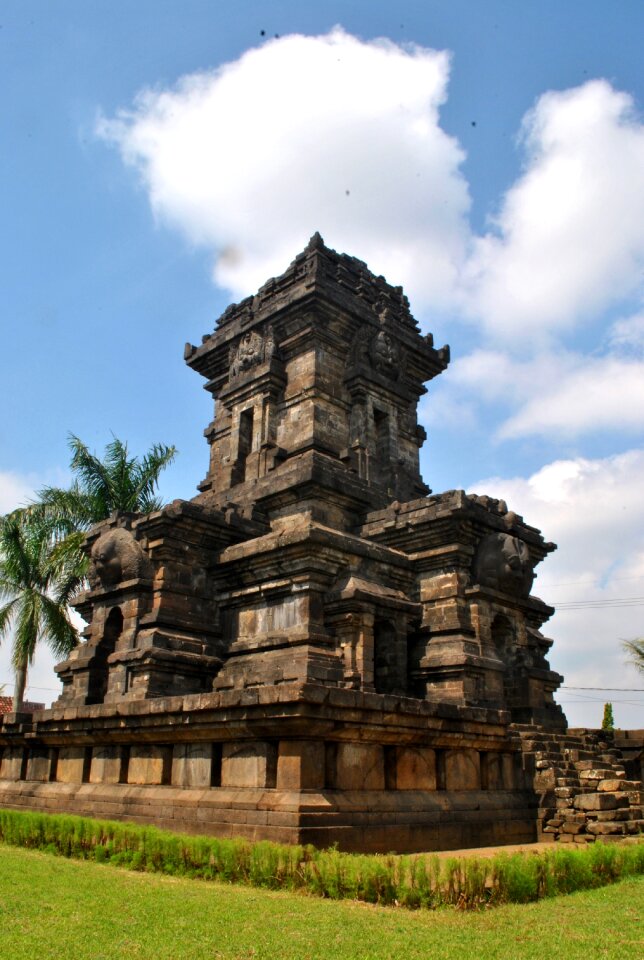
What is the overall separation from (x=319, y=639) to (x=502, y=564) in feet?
13.6

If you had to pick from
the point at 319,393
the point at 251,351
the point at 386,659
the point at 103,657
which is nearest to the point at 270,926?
the point at 386,659

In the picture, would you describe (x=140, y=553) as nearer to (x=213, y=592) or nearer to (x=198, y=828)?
(x=213, y=592)

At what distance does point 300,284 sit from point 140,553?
8.42 metres

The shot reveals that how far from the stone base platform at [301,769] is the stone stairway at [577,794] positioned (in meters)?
0.23

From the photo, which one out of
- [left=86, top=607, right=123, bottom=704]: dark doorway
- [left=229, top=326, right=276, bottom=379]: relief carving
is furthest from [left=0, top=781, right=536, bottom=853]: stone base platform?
[left=229, top=326, right=276, bottom=379]: relief carving

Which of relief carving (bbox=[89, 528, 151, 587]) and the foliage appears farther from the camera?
the foliage

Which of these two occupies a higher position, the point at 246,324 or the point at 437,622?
the point at 246,324

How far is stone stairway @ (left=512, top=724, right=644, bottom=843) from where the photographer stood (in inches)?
440

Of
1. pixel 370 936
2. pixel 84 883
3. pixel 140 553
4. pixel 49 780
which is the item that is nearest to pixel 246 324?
pixel 140 553

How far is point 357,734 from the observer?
9.16 meters

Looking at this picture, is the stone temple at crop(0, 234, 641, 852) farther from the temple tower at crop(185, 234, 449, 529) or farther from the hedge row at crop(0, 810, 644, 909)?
the hedge row at crop(0, 810, 644, 909)

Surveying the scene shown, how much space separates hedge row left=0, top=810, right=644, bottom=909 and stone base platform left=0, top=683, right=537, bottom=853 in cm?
63

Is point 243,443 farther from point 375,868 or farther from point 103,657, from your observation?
point 375,868

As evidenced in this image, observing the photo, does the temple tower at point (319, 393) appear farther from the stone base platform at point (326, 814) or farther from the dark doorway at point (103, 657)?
the stone base platform at point (326, 814)
